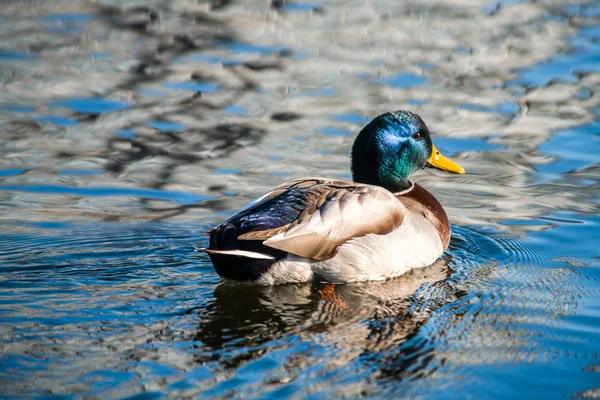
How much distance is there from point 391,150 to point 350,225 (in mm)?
1084

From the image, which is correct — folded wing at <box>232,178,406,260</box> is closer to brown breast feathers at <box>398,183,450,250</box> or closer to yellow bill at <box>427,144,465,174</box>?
brown breast feathers at <box>398,183,450,250</box>

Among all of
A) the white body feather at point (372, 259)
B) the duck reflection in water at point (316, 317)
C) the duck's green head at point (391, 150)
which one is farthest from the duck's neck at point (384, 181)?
the duck reflection in water at point (316, 317)

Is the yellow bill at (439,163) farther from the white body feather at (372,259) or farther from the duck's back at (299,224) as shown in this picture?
the duck's back at (299,224)

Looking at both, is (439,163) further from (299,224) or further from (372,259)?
(299,224)

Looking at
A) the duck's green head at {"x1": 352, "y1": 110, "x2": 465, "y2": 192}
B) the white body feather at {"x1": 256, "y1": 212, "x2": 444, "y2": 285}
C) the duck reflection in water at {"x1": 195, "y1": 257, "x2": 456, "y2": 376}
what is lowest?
the duck reflection in water at {"x1": 195, "y1": 257, "x2": 456, "y2": 376}

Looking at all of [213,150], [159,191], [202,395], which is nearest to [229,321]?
[202,395]

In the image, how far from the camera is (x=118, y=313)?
19.6 ft

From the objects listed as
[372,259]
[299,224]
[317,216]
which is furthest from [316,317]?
[372,259]

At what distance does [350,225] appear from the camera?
686 centimetres

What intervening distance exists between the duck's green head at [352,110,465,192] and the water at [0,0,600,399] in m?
0.78

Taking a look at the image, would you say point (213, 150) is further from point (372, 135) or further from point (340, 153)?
point (372, 135)

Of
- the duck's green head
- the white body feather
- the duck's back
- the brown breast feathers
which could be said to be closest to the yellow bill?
the duck's green head

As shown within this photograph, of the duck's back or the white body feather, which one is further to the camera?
the white body feather

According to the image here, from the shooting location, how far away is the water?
211 inches
